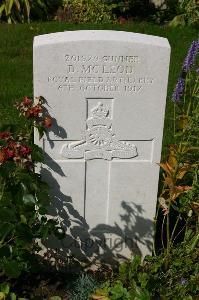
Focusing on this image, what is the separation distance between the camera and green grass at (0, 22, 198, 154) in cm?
583

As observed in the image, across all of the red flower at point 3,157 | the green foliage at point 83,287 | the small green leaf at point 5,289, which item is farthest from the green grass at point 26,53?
the small green leaf at point 5,289

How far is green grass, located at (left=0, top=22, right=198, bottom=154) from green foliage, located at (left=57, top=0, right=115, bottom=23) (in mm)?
322

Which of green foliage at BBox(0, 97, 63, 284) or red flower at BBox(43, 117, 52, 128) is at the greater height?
red flower at BBox(43, 117, 52, 128)

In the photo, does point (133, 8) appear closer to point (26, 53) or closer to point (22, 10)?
point (22, 10)

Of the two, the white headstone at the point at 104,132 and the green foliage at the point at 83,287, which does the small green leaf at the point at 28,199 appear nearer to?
the white headstone at the point at 104,132

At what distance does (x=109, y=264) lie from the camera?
3.73 metres

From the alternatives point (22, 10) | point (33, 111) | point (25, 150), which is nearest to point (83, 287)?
point (25, 150)

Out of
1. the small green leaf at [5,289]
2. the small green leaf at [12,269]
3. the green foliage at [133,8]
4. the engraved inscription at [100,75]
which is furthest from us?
the green foliage at [133,8]

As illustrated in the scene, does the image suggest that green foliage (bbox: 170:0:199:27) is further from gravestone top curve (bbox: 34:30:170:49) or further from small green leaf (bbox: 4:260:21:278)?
small green leaf (bbox: 4:260:21:278)

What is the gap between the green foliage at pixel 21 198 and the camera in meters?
2.92

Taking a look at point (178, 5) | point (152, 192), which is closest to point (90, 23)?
point (178, 5)

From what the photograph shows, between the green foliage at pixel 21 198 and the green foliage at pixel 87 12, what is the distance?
17.7 feet

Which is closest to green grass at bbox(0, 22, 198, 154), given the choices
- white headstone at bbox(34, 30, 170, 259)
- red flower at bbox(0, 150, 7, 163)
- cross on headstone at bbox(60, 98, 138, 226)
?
white headstone at bbox(34, 30, 170, 259)

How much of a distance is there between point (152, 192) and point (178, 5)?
6105 millimetres
